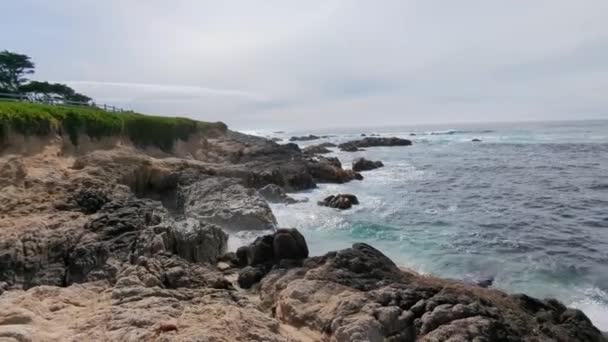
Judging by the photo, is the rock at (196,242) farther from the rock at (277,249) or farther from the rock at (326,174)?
the rock at (326,174)

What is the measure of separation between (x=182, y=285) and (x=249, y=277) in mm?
2239

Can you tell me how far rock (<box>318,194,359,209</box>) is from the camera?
22.2m

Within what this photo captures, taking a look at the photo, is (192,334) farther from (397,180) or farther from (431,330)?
(397,180)

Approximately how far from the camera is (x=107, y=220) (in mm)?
11016

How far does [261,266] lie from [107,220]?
3981 millimetres

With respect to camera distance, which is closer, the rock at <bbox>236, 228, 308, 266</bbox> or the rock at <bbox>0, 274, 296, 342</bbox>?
the rock at <bbox>0, 274, 296, 342</bbox>

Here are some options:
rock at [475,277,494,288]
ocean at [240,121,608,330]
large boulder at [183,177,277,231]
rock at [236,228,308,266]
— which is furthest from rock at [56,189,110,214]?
rock at [475,277,494,288]

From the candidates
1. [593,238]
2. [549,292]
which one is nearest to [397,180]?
[593,238]

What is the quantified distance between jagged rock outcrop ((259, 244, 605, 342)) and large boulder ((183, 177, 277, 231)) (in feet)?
23.1

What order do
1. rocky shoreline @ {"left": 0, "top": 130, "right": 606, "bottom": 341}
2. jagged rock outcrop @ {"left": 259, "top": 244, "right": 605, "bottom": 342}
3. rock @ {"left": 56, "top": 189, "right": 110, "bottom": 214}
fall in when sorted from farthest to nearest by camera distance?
rock @ {"left": 56, "top": 189, "right": 110, "bottom": 214} → jagged rock outcrop @ {"left": 259, "top": 244, "right": 605, "bottom": 342} → rocky shoreline @ {"left": 0, "top": 130, "right": 606, "bottom": 341}

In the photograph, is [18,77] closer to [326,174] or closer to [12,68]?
[12,68]

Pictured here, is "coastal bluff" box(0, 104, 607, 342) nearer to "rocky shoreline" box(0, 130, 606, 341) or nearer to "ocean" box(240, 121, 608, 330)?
"rocky shoreline" box(0, 130, 606, 341)

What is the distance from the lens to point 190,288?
789 centimetres

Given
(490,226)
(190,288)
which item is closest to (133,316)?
(190,288)
